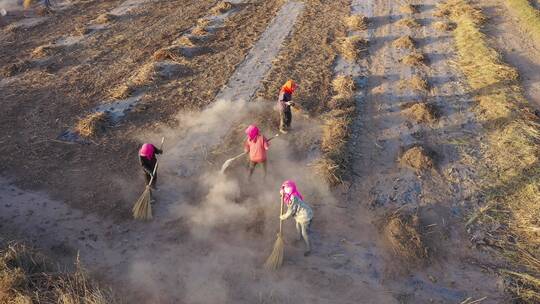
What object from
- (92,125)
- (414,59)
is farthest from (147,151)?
(414,59)

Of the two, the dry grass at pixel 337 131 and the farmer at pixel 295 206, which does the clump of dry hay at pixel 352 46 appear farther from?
the farmer at pixel 295 206

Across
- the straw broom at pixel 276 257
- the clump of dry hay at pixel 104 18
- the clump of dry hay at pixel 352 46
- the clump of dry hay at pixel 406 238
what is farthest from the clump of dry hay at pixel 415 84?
the clump of dry hay at pixel 104 18

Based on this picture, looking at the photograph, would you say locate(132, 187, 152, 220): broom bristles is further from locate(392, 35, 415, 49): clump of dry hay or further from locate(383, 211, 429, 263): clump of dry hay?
locate(392, 35, 415, 49): clump of dry hay

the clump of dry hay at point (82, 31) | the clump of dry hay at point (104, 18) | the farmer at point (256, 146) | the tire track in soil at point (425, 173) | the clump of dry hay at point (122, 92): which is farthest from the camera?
the clump of dry hay at point (104, 18)

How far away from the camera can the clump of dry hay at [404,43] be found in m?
15.2

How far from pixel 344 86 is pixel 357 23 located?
5124mm

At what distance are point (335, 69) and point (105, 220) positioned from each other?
8.64 m

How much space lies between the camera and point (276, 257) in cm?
748

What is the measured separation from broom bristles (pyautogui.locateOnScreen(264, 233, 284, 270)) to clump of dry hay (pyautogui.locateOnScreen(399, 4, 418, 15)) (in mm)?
13830

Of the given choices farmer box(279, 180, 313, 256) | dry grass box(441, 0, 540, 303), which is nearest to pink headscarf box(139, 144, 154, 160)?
farmer box(279, 180, 313, 256)

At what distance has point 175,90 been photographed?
42.6 feet

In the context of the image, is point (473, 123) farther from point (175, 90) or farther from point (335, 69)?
point (175, 90)

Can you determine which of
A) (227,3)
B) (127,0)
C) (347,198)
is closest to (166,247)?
(347,198)

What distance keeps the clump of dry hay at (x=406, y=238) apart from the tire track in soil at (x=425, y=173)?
0.17m
